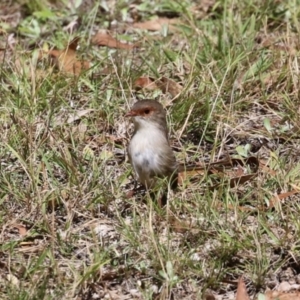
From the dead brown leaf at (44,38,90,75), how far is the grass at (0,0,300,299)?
107 millimetres

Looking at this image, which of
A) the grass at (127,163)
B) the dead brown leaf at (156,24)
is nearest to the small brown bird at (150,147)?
the grass at (127,163)

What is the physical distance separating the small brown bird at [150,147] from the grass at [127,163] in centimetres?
16

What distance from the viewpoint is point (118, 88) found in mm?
7266

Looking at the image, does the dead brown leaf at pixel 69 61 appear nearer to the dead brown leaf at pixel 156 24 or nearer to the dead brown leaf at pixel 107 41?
the dead brown leaf at pixel 107 41

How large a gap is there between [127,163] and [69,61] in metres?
1.36

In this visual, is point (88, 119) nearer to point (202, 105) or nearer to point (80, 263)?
point (202, 105)

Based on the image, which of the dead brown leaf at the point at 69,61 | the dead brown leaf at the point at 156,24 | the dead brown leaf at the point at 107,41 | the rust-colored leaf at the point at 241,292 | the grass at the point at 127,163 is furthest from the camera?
the dead brown leaf at the point at 156,24

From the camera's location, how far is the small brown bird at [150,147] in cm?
611

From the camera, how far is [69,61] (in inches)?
299

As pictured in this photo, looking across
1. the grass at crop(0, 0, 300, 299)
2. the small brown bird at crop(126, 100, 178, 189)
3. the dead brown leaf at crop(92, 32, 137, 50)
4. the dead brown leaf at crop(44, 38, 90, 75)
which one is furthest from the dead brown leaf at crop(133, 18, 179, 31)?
the small brown bird at crop(126, 100, 178, 189)

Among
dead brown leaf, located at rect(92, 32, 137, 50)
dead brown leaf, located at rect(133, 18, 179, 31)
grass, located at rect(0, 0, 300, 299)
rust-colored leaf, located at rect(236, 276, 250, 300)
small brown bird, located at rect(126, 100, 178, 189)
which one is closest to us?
rust-colored leaf, located at rect(236, 276, 250, 300)

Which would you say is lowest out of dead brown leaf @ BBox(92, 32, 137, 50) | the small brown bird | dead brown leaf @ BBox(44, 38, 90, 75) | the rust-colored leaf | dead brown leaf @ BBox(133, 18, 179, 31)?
Result: dead brown leaf @ BBox(133, 18, 179, 31)

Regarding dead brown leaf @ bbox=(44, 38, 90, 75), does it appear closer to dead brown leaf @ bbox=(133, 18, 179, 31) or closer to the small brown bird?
dead brown leaf @ bbox=(133, 18, 179, 31)

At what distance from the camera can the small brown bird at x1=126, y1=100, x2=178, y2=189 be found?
6.11m
